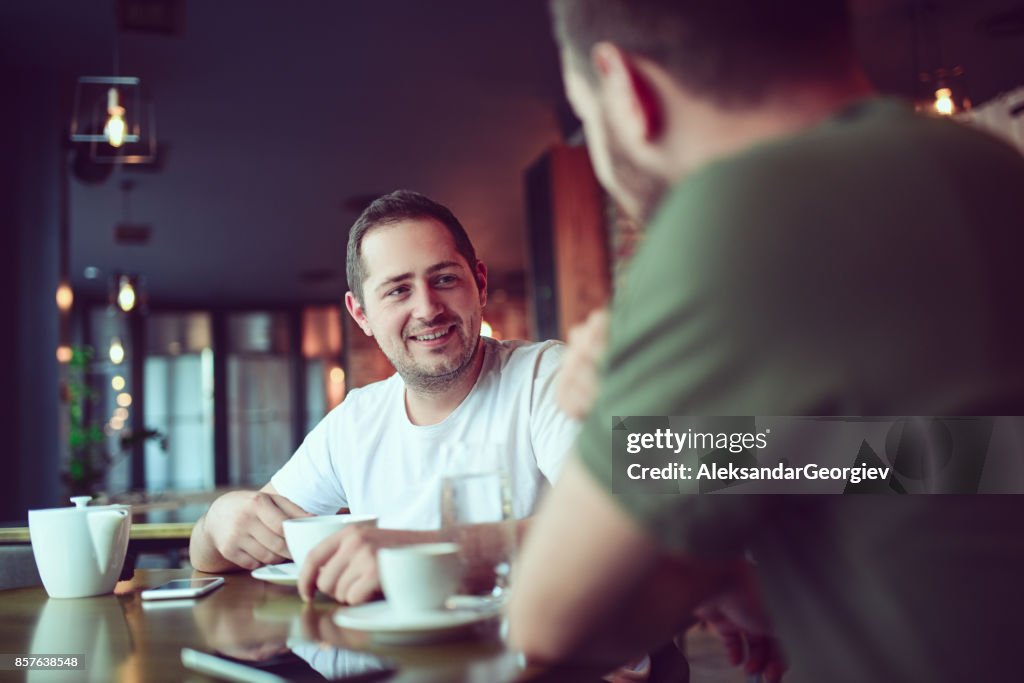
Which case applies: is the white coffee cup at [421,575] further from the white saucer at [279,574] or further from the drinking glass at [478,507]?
the white saucer at [279,574]

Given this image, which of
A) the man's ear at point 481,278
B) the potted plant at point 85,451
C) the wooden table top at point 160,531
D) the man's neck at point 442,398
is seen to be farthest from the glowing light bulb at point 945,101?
the potted plant at point 85,451

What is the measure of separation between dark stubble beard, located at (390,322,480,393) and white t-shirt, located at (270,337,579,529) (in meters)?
0.05

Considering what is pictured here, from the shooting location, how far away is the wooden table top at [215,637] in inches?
26.2

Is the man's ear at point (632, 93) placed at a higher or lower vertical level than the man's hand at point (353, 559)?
higher

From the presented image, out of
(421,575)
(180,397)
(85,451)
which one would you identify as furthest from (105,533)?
(180,397)

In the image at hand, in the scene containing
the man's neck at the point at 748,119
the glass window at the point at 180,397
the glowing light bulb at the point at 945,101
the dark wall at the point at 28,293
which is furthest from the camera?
the glass window at the point at 180,397

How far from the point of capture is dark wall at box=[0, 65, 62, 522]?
12.5 ft

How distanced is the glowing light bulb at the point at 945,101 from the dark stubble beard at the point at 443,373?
2.50m

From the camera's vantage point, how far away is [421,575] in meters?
0.75

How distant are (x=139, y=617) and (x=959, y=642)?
0.82 metres

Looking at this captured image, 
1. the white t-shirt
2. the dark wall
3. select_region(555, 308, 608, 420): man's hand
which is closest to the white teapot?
the white t-shirt

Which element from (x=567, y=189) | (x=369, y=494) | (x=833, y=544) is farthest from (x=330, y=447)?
(x=567, y=189)

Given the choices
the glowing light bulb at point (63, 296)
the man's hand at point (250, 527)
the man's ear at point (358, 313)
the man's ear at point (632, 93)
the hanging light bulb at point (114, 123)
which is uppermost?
the hanging light bulb at point (114, 123)

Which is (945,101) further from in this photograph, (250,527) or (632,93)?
(632,93)
